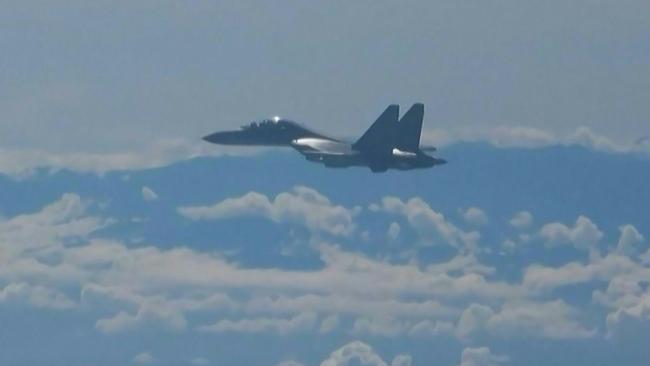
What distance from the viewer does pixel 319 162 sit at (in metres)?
200

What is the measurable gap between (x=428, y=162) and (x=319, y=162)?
10.8 metres

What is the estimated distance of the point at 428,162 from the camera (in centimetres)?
19975
